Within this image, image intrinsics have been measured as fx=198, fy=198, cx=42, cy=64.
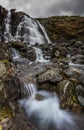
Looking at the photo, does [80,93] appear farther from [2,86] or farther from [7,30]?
[7,30]

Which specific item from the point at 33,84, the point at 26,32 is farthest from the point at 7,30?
the point at 33,84

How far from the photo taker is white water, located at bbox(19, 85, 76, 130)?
7674mm

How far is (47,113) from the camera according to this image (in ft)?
28.5

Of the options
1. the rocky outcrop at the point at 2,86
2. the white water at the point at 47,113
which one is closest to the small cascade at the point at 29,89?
the white water at the point at 47,113

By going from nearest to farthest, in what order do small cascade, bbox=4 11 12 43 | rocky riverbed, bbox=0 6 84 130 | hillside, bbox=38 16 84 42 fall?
rocky riverbed, bbox=0 6 84 130, small cascade, bbox=4 11 12 43, hillside, bbox=38 16 84 42

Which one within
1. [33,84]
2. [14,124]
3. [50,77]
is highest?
[50,77]

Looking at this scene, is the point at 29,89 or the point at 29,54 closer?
the point at 29,89

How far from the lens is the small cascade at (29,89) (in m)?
9.53

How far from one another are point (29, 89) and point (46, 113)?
1744mm

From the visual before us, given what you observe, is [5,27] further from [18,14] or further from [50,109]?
[50,109]

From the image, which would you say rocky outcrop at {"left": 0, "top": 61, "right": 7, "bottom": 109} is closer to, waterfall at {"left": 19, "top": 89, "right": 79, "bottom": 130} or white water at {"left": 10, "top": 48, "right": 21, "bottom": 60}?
waterfall at {"left": 19, "top": 89, "right": 79, "bottom": 130}

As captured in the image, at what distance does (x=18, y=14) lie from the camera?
1462 inches

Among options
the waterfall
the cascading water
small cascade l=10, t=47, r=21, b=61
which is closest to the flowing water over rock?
small cascade l=10, t=47, r=21, b=61

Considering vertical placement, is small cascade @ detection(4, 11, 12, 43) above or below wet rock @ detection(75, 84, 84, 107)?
above
